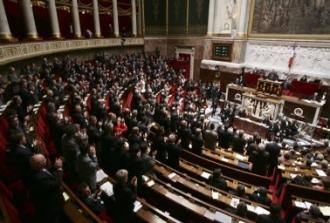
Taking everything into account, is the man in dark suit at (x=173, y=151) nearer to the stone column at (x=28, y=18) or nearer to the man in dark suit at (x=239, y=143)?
the man in dark suit at (x=239, y=143)

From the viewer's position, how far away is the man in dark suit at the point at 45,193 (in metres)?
2.35

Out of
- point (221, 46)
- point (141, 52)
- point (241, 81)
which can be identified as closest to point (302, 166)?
point (241, 81)

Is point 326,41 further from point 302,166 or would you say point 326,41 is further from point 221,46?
point 302,166

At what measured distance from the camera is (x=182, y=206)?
3.27 meters

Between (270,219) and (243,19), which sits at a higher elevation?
(243,19)

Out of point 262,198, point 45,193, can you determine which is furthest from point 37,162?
point 262,198

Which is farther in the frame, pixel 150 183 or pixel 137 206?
pixel 150 183

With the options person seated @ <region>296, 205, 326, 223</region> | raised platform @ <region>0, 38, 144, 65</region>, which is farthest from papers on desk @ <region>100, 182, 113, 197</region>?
raised platform @ <region>0, 38, 144, 65</region>

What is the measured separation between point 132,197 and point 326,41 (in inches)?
467

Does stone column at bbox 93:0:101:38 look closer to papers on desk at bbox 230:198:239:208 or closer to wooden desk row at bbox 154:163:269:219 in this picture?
Result: wooden desk row at bbox 154:163:269:219

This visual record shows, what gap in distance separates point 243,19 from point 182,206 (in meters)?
12.6

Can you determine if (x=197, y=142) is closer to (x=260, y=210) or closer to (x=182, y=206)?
(x=260, y=210)

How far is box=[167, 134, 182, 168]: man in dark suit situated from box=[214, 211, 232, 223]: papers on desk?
1469 mm

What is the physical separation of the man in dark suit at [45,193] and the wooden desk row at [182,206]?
147 centimetres
